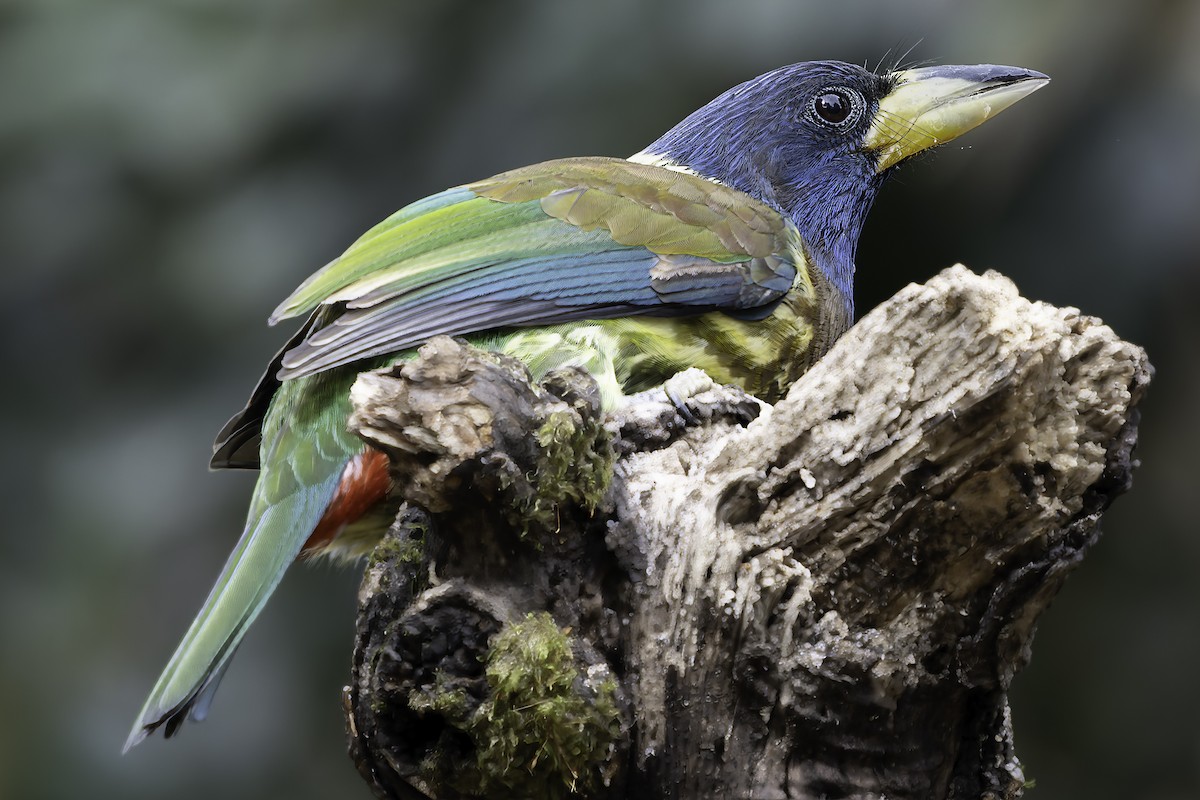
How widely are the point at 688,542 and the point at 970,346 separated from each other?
57 cm

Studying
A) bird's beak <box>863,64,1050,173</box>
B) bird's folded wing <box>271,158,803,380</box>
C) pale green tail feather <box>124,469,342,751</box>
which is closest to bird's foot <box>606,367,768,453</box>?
bird's folded wing <box>271,158,803,380</box>

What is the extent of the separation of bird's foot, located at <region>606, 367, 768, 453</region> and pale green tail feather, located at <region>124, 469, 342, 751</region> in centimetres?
71

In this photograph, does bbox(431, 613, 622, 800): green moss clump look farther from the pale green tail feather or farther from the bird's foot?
the pale green tail feather

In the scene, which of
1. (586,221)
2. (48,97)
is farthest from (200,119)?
(586,221)

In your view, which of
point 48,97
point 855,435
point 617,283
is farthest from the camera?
point 48,97

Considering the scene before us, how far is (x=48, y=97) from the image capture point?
16.5 feet

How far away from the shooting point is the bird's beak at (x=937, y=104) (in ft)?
12.0

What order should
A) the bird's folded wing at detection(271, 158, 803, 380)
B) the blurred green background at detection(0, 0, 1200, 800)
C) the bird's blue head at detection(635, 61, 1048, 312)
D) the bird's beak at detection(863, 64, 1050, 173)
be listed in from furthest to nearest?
the blurred green background at detection(0, 0, 1200, 800) → the bird's blue head at detection(635, 61, 1048, 312) → the bird's beak at detection(863, 64, 1050, 173) → the bird's folded wing at detection(271, 158, 803, 380)

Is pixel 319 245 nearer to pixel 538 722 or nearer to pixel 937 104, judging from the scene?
pixel 937 104

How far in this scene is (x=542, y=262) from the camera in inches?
119

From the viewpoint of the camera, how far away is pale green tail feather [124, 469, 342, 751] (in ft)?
8.16

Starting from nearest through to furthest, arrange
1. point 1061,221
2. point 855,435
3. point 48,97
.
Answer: point 855,435 → point 1061,221 → point 48,97

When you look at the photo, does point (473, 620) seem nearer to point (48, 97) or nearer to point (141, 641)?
point (141, 641)

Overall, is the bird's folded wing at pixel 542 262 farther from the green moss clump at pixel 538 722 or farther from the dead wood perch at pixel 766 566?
the green moss clump at pixel 538 722
